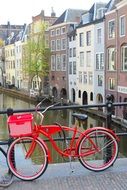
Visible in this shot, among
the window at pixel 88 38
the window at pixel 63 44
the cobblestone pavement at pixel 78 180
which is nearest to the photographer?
the cobblestone pavement at pixel 78 180

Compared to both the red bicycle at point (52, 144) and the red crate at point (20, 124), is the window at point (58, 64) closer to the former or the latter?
the red bicycle at point (52, 144)

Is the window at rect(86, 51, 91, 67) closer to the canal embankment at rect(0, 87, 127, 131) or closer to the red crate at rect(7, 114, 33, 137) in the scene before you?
the canal embankment at rect(0, 87, 127, 131)

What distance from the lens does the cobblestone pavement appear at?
4.22 meters

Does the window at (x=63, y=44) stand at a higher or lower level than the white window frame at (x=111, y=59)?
higher

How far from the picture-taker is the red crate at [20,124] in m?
4.29

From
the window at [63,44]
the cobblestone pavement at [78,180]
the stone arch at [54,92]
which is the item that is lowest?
the stone arch at [54,92]

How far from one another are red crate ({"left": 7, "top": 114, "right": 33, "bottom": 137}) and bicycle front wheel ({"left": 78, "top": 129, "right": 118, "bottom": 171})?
0.67 metres

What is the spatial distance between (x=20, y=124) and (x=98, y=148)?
3.48 feet

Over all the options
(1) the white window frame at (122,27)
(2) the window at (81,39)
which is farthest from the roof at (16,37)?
(1) the white window frame at (122,27)

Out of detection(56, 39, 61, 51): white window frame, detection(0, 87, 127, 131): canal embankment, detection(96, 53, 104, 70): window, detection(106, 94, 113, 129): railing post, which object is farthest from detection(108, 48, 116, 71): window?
detection(106, 94, 113, 129): railing post

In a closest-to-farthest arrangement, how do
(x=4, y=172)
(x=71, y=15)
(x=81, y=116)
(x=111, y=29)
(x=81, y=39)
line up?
(x=81, y=116) < (x=4, y=172) < (x=111, y=29) < (x=81, y=39) < (x=71, y=15)

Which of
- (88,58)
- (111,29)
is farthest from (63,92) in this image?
(111,29)

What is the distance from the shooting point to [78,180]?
4.46 meters

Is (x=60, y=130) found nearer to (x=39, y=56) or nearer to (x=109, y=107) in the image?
(x=109, y=107)
